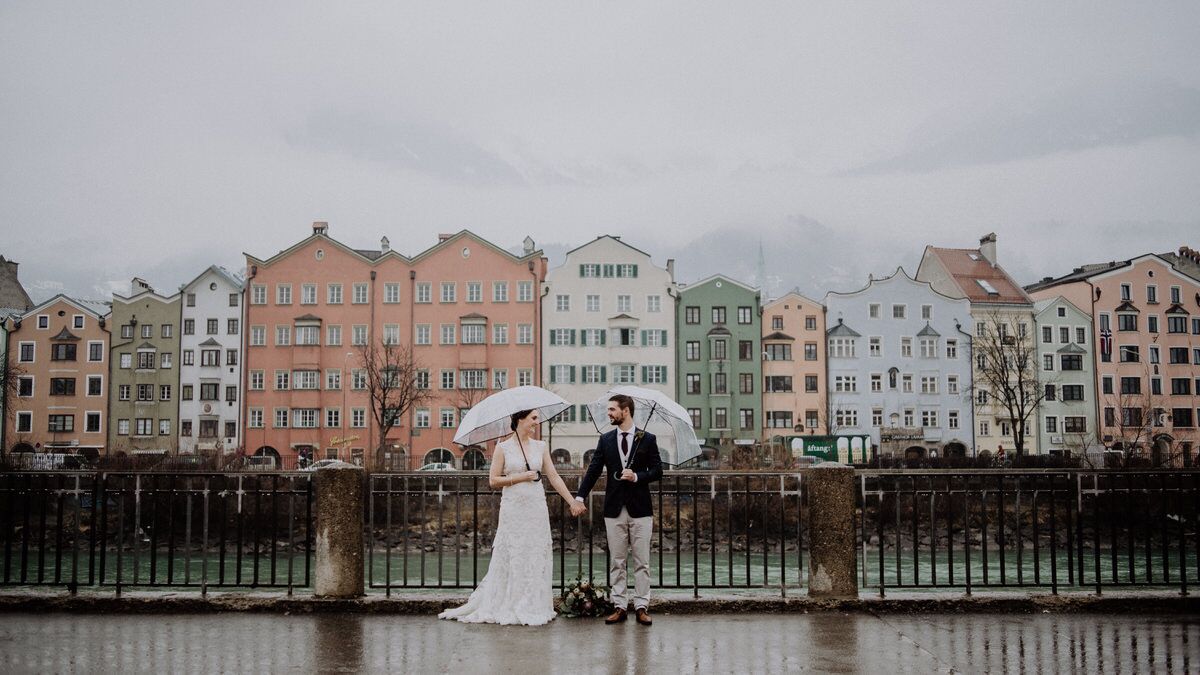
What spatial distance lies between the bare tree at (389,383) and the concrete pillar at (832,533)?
5244 cm

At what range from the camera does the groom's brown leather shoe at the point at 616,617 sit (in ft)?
28.8

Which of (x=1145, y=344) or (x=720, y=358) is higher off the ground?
(x=1145, y=344)

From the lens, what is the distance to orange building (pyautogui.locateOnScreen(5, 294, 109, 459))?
226 feet

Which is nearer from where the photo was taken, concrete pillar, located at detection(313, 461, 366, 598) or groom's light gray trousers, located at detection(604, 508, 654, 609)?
groom's light gray trousers, located at detection(604, 508, 654, 609)

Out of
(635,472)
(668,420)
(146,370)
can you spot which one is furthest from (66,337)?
(635,472)

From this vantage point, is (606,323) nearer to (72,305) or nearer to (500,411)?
(72,305)

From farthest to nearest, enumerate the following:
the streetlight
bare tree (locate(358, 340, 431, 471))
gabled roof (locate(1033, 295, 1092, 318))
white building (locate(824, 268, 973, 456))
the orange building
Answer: gabled roof (locate(1033, 295, 1092, 318)) < the orange building < white building (locate(824, 268, 973, 456)) < the streetlight < bare tree (locate(358, 340, 431, 471))

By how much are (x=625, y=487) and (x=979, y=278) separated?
71496 millimetres

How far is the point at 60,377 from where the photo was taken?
228 feet

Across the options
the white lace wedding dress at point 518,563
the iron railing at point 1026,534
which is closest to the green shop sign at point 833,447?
the iron railing at point 1026,534

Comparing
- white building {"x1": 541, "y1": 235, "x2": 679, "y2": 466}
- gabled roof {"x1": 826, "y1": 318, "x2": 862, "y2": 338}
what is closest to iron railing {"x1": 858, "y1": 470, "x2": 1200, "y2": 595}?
white building {"x1": 541, "y1": 235, "x2": 679, "y2": 466}

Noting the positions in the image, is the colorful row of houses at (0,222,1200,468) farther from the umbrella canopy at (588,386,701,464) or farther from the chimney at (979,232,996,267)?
the umbrella canopy at (588,386,701,464)

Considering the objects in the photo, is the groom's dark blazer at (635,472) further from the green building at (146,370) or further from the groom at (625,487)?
the green building at (146,370)

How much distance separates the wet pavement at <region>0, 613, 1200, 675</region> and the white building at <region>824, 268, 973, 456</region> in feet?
199
